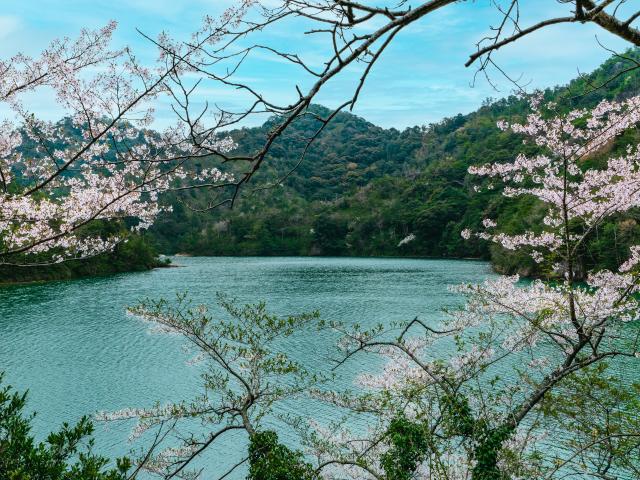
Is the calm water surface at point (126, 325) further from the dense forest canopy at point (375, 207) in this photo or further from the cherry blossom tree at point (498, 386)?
the dense forest canopy at point (375, 207)

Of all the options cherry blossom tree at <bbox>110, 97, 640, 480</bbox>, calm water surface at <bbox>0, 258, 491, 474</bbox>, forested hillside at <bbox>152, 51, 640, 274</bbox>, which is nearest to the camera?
cherry blossom tree at <bbox>110, 97, 640, 480</bbox>

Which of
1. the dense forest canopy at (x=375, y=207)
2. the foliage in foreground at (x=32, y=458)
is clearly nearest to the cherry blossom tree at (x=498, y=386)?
the foliage in foreground at (x=32, y=458)

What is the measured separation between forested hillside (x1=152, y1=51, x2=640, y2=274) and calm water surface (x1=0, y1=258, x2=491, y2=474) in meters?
7.76

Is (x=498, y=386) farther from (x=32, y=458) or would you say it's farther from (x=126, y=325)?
(x=126, y=325)

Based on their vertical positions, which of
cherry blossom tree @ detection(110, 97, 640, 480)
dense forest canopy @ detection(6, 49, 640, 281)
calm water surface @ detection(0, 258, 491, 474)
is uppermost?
dense forest canopy @ detection(6, 49, 640, 281)

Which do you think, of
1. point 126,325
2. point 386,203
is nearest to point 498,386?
point 126,325

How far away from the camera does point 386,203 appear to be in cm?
7000

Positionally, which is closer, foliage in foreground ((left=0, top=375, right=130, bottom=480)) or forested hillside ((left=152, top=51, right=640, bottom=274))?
foliage in foreground ((left=0, top=375, right=130, bottom=480))

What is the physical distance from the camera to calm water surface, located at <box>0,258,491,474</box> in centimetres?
1209

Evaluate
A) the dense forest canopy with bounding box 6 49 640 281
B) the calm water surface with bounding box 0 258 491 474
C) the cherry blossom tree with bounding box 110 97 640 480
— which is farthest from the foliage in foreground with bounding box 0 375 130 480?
the dense forest canopy with bounding box 6 49 640 281

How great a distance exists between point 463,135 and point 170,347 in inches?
2984

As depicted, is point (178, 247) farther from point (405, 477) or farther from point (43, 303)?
point (405, 477)

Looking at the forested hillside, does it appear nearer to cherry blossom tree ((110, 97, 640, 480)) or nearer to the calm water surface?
the calm water surface

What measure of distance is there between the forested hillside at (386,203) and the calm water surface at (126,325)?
776 centimetres
